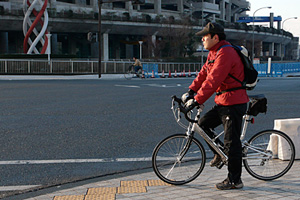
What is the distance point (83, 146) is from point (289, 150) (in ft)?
11.7

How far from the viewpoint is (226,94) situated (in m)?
4.61

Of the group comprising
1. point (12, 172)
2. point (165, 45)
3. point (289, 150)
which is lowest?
point (12, 172)

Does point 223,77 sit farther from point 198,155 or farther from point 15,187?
point 15,187

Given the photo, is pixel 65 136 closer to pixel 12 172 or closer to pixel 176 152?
pixel 12 172

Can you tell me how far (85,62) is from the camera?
1389 inches

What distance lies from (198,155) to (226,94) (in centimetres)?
87

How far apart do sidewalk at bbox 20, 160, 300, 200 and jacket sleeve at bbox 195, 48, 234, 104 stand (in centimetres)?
101

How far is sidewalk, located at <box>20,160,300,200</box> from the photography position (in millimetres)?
4359

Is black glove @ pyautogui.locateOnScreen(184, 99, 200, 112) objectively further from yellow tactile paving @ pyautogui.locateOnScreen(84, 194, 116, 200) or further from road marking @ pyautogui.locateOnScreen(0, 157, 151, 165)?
road marking @ pyautogui.locateOnScreen(0, 157, 151, 165)

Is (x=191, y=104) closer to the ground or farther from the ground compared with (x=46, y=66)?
closer to the ground

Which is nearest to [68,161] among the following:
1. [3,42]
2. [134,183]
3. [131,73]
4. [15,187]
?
[15,187]

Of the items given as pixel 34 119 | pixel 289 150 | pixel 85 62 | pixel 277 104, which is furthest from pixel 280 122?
pixel 85 62

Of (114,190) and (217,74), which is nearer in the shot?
(217,74)

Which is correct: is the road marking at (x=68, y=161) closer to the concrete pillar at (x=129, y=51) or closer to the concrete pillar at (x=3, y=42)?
the concrete pillar at (x=3, y=42)
